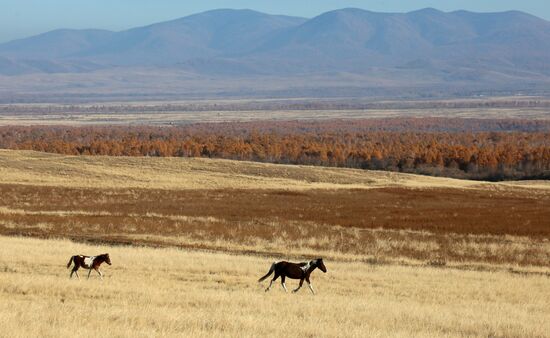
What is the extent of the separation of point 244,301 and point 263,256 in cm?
1107

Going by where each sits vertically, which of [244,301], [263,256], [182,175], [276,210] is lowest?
[182,175]

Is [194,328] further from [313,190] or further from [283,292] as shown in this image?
[313,190]

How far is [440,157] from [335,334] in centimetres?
10088

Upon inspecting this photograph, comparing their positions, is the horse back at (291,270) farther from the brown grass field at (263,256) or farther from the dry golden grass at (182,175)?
the dry golden grass at (182,175)

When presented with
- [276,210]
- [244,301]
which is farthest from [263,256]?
[276,210]

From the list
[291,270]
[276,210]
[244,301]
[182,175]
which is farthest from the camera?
[182,175]

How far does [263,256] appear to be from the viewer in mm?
29156

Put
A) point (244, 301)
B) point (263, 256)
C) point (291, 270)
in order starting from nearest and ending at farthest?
point (244, 301)
point (291, 270)
point (263, 256)

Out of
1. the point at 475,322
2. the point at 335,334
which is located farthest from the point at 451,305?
Result: the point at 335,334

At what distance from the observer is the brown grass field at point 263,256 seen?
52.0 ft

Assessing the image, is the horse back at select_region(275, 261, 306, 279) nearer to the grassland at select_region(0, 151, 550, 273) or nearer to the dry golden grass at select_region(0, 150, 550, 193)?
the grassland at select_region(0, 151, 550, 273)

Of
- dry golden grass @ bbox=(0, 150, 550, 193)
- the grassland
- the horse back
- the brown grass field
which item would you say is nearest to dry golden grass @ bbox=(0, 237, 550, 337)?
the brown grass field

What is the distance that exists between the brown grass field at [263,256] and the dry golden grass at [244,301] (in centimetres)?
5

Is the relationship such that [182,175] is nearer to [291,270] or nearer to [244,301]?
[291,270]
